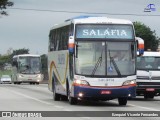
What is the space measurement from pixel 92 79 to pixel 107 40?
5.50 feet

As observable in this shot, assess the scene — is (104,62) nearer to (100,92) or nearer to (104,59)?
(104,59)

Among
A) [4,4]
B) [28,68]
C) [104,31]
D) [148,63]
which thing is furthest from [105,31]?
[28,68]

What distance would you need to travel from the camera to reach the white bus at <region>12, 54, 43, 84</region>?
68.6 metres

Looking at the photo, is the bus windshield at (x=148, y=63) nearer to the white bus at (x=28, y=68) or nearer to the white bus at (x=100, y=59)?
the white bus at (x=100, y=59)

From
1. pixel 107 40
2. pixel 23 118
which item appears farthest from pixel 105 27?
pixel 23 118

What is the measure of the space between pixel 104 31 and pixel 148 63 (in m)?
5.40

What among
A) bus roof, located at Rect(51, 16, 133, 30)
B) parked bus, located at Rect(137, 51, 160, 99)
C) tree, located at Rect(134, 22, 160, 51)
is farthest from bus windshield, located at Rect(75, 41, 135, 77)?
tree, located at Rect(134, 22, 160, 51)

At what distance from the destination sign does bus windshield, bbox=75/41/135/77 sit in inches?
11.5

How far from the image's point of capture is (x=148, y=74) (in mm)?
29922

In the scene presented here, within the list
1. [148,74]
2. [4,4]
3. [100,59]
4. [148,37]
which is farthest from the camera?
[148,37]

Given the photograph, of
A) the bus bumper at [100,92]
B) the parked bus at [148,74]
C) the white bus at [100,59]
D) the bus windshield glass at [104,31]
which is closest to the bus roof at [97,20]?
the white bus at [100,59]

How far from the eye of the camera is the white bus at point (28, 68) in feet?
225

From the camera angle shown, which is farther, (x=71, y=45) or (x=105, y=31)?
(x=105, y=31)

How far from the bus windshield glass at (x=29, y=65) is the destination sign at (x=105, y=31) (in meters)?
43.3
